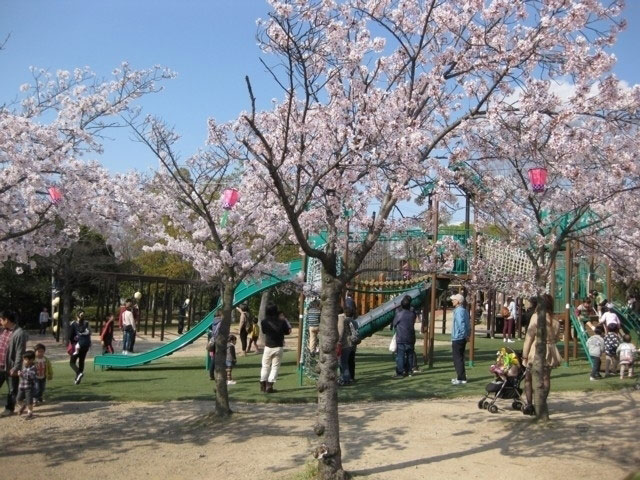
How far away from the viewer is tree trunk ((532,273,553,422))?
905 centimetres

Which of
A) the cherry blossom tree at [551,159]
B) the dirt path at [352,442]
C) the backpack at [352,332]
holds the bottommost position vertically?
the dirt path at [352,442]

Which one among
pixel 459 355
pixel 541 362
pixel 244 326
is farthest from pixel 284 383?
pixel 244 326

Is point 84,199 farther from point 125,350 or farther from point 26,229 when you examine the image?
point 125,350

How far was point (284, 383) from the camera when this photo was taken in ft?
45.9

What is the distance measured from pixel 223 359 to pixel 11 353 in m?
3.62

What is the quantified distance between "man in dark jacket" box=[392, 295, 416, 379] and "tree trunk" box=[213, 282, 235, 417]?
4692 millimetres

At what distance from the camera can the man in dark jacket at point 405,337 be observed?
13836 millimetres

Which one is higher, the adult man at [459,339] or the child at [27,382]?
the adult man at [459,339]

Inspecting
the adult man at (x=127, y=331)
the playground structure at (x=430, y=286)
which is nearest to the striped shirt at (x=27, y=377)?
the playground structure at (x=430, y=286)

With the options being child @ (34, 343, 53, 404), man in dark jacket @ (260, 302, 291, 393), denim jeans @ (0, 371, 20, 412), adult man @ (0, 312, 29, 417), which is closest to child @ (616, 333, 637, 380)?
man in dark jacket @ (260, 302, 291, 393)

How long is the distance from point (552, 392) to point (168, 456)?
265 inches

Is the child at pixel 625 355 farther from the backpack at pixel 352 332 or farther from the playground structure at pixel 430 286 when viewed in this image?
the backpack at pixel 352 332

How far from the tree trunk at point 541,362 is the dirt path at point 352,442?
264 millimetres

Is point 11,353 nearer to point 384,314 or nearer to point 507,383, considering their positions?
point 507,383
